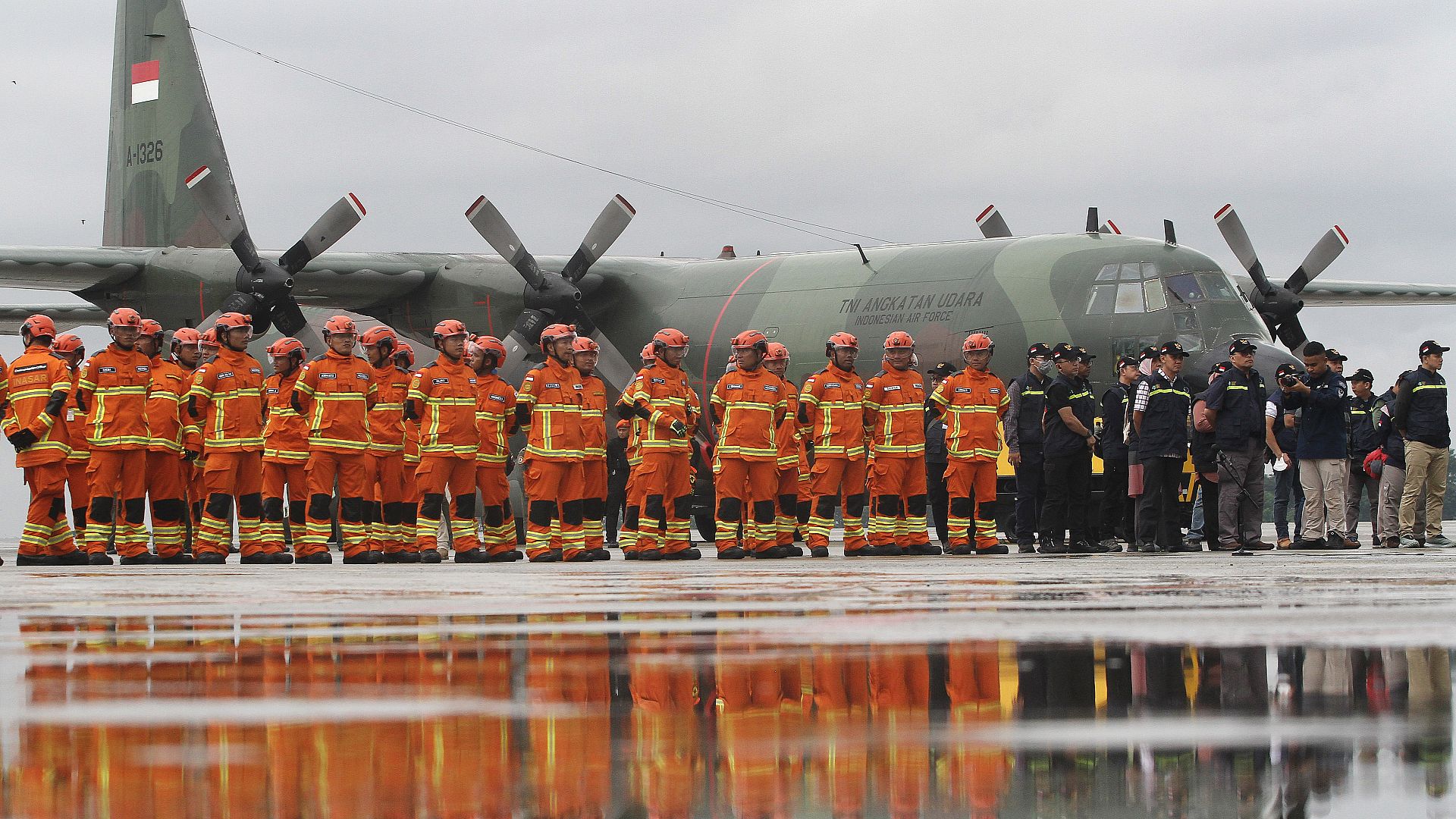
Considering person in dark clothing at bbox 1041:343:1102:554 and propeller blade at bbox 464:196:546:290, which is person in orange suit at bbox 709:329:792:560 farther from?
propeller blade at bbox 464:196:546:290

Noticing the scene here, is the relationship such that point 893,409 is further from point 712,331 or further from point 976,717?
point 976,717

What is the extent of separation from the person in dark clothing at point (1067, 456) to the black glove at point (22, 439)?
8.19 meters

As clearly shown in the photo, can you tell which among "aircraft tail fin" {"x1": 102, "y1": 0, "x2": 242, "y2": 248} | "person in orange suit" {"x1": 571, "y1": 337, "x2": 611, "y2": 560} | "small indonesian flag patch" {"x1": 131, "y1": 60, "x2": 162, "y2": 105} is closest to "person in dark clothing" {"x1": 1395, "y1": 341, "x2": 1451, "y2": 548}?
"person in orange suit" {"x1": 571, "y1": 337, "x2": 611, "y2": 560}

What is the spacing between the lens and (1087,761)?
2.85 m

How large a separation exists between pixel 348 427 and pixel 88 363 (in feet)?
6.93

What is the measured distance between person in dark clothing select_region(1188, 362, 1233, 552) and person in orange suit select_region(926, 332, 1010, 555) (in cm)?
168

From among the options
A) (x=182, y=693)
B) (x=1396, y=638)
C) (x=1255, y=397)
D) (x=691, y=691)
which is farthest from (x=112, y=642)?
(x=1255, y=397)

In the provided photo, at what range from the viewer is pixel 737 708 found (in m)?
3.62

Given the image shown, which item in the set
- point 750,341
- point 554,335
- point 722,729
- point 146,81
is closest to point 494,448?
point 554,335

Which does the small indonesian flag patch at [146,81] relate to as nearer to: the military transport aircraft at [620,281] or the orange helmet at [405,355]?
the military transport aircraft at [620,281]

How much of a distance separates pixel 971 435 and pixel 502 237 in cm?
780

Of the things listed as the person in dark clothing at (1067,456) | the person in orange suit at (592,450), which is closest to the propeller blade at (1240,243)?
the person in dark clothing at (1067,456)

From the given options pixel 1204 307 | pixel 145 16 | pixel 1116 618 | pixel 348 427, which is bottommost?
pixel 1116 618

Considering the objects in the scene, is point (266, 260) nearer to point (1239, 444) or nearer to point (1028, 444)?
point (1028, 444)
